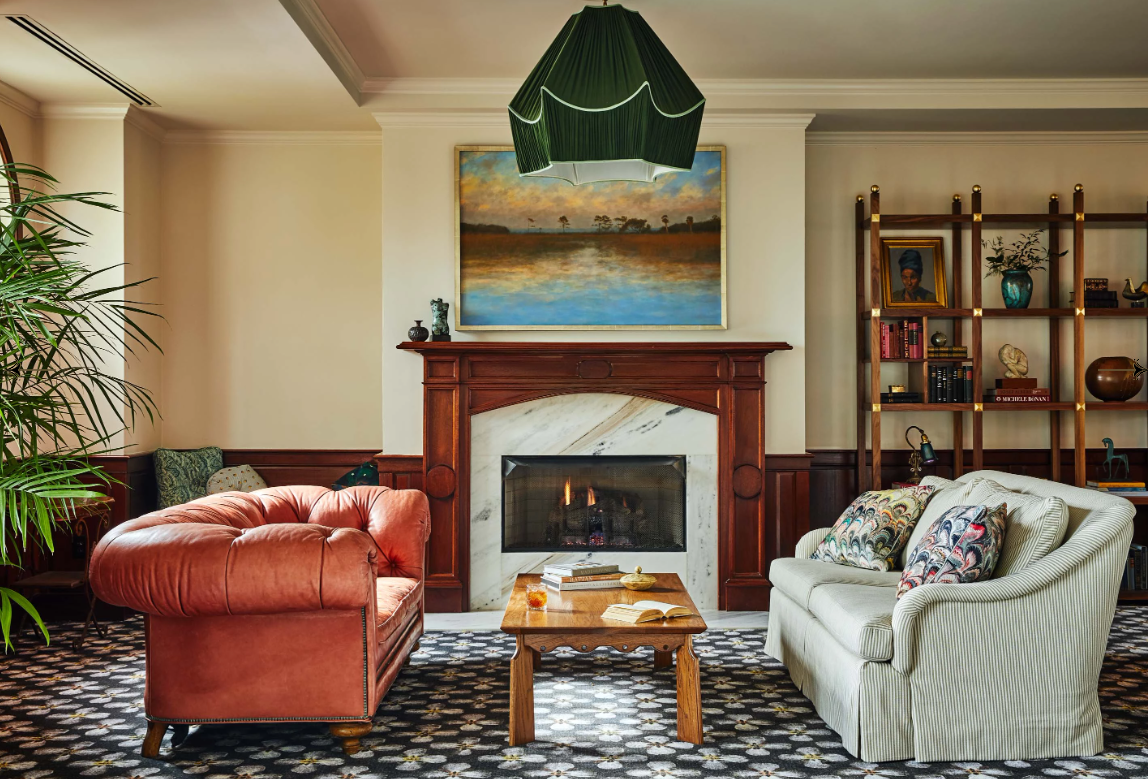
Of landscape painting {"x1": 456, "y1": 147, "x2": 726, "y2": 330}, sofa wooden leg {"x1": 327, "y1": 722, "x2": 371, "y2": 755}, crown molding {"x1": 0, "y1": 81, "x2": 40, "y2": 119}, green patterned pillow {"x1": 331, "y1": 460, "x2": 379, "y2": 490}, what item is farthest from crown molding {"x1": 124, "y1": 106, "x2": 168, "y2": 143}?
sofa wooden leg {"x1": 327, "y1": 722, "x2": 371, "y2": 755}

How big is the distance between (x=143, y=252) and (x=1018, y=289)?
5444 millimetres

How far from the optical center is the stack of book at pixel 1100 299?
572 cm

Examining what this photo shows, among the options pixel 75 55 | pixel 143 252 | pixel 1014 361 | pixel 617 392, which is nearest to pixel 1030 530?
pixel 617 392

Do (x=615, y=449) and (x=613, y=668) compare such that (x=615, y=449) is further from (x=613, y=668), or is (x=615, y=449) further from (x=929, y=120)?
(x=929, y=120)

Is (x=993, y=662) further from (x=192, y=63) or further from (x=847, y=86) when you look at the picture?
(x=192, y=63)

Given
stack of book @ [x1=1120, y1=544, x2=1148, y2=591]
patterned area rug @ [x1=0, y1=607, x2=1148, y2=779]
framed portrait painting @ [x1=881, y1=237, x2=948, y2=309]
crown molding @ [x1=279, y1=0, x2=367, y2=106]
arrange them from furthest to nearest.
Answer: framed portrait painting @ [x1=881, y1=237, x2=948, y2=309] → stack of book @ [x1=1120, y1=544, x2=1148, y2=591] → crown molding @ [x1=279, y1=0, x2=367, y2=106] → patterned area rug @ [x1=0, y1=607, x2=1148, y2=779]

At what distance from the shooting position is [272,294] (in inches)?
236

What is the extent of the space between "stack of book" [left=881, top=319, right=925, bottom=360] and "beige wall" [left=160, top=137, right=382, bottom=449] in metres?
3.24

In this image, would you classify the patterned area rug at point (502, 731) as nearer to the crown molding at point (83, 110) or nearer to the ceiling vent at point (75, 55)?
the ceiling vent at point (75, 55)

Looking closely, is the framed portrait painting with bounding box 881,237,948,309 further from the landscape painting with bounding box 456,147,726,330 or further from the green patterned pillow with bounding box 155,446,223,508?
the green patterned pillow with bounding box 155,446,223,508

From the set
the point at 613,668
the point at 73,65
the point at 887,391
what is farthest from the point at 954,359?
the point at 73,65

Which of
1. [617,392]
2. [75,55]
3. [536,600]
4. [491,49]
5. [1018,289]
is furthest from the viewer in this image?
[1018,289]

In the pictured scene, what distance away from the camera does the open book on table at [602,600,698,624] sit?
3.35 meters

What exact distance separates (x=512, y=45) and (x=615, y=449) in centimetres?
236
